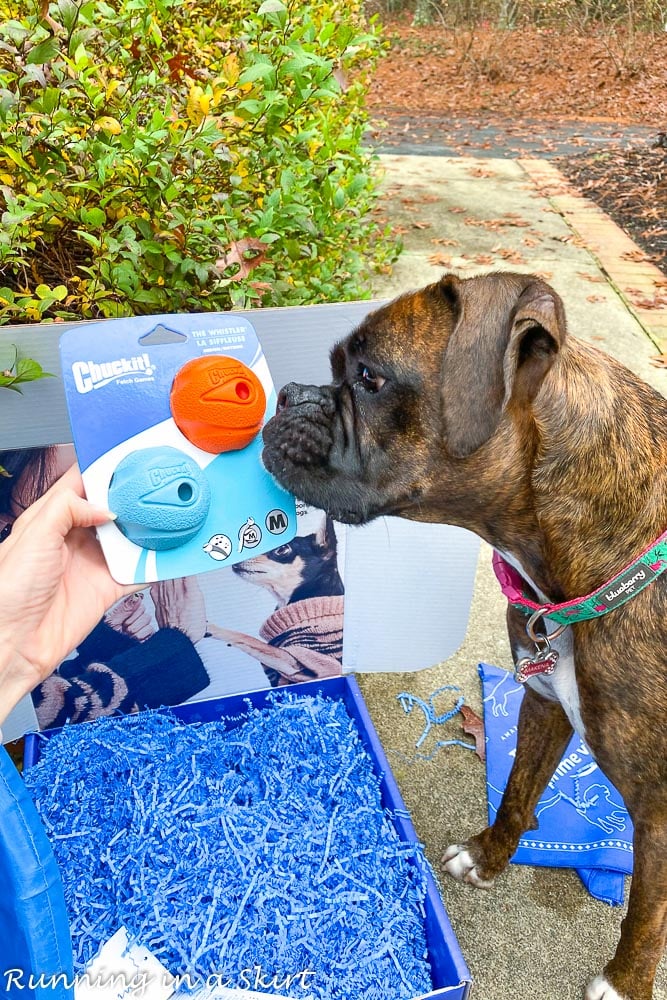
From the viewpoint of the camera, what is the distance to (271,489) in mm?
2145

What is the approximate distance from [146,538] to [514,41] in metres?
21.4

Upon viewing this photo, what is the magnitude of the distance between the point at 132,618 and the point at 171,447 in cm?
84

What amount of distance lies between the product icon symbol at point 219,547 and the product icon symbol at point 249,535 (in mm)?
38

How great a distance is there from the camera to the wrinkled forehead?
1.92 meters

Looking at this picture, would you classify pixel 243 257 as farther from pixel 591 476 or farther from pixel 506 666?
pixel 506 666

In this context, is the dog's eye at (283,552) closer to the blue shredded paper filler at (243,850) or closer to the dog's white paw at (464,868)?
the blue shredded paper filler at (243,850)

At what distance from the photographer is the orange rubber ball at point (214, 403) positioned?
2037mm

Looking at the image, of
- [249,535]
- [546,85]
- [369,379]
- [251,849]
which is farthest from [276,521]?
[546,85]

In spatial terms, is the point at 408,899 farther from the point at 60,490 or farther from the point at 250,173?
the point at 250,173

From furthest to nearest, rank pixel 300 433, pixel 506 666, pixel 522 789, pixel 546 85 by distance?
pixel 546 85 < pixel 506 666 < pixel 522 789 < pixel 300 433

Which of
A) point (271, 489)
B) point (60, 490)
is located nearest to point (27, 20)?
point (60, 490)

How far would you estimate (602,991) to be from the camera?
2250 mm

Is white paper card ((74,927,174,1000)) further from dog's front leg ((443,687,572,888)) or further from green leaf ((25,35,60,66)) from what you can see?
green leaf ((25,35,60,66))

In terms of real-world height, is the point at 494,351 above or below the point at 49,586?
above
